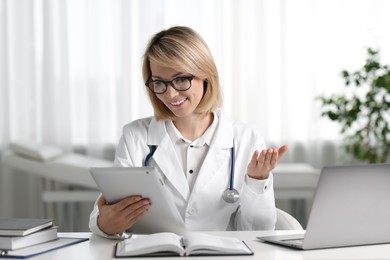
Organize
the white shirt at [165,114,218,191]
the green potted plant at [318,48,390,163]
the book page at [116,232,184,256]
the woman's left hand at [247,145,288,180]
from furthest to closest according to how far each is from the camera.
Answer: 1. the green potted plant at [318,48,390,163]
2. the white shirt at [165,114,218,191]
3. the woman's left hand at [247,145,288,180]
4. the book page at [116,232,184,256]

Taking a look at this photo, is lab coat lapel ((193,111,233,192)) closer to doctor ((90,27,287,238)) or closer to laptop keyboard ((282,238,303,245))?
doctor ((90,27,287,238))

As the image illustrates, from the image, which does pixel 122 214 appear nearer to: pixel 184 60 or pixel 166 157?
pixel 166 157

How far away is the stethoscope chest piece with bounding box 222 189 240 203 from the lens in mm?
2338

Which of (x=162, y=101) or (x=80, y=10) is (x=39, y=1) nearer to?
(x=80, y=10)

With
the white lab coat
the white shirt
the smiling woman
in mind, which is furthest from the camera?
the smiling woman

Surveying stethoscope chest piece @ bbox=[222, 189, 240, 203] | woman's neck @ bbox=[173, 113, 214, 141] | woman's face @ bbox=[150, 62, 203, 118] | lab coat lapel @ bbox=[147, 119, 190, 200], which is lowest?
stethoscope chest piece @ bbox=[222, 189, 240, 203]

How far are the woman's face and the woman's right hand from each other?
47 cm

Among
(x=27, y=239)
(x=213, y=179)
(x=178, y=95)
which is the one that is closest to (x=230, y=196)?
(x=213, y=179)

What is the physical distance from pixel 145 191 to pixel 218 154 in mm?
572

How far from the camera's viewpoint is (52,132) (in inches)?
204

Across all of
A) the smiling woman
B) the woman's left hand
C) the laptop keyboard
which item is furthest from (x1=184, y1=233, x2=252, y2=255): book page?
the smiling woman

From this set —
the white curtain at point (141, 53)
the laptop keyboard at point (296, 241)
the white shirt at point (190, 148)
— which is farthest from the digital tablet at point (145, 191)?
the white curtain at point (141, 53)

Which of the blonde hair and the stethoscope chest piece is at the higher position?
the blonde hair

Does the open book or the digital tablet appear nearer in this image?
the open book
